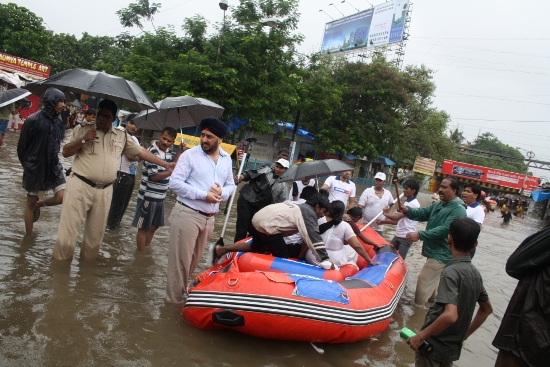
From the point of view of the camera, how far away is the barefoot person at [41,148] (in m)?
5.17

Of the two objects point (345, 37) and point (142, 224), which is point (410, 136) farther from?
point (142, 224)

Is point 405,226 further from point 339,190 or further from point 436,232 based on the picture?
point 436,232

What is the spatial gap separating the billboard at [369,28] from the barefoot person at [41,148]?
109ft

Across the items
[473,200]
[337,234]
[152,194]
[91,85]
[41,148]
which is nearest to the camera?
[91,85]

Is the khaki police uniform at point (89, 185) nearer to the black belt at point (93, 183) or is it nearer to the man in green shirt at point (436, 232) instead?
the black belt at point (93, 183)

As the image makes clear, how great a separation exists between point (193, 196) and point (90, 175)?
121 cm

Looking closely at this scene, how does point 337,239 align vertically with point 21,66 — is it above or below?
below

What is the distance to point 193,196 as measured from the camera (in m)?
4.00

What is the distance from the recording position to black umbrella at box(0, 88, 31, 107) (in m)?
6.42

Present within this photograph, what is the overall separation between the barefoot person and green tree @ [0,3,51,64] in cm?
3304

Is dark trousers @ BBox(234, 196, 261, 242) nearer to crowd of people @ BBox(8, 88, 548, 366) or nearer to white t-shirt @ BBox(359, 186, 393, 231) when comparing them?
crowd of people @ BBox(8, 88, 548, 366)

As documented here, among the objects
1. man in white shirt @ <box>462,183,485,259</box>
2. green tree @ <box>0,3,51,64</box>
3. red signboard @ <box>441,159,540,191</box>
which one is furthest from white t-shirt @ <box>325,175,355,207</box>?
red signboard @ <box>441,159,540,191</box>

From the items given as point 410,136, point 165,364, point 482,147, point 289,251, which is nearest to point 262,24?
point 289,251

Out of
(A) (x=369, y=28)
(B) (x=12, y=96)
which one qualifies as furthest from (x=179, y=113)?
(A) (x=369, y=28)
